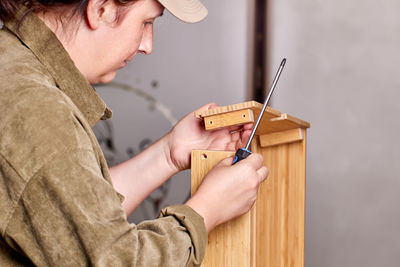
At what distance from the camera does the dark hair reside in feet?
2.66

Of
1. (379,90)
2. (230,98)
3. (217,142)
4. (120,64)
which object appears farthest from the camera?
(230,98)

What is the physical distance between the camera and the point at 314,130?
1.95 metres

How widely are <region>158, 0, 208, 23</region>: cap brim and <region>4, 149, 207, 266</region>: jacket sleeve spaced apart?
1.20 ft

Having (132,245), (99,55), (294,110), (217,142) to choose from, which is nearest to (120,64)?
(99,55)

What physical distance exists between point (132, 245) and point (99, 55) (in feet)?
1.29

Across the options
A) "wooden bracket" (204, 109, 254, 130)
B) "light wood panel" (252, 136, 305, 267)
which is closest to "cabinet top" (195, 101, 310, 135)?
"wooden bracket" (204, 109, 254, 130)

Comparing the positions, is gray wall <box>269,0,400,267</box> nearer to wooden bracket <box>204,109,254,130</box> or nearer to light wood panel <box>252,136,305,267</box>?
light wood panel <box>252,136,305,267</box>

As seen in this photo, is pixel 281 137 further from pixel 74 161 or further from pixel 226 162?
pixel 74 161

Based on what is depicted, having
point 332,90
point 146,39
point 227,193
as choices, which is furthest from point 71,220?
point 332,90

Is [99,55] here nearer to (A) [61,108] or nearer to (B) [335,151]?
(A) [61,108]

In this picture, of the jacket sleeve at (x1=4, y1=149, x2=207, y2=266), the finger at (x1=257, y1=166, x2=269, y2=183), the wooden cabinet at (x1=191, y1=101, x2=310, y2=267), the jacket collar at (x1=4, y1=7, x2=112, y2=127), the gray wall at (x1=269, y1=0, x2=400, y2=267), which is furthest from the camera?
the gray wall at (x1=269, y1=0, x2=400, y2=267)

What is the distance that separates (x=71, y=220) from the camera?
618mm

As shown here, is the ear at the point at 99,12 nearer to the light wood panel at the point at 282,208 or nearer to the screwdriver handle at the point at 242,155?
the screwdriver handle at the point at 242,155

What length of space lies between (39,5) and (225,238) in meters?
0.56
